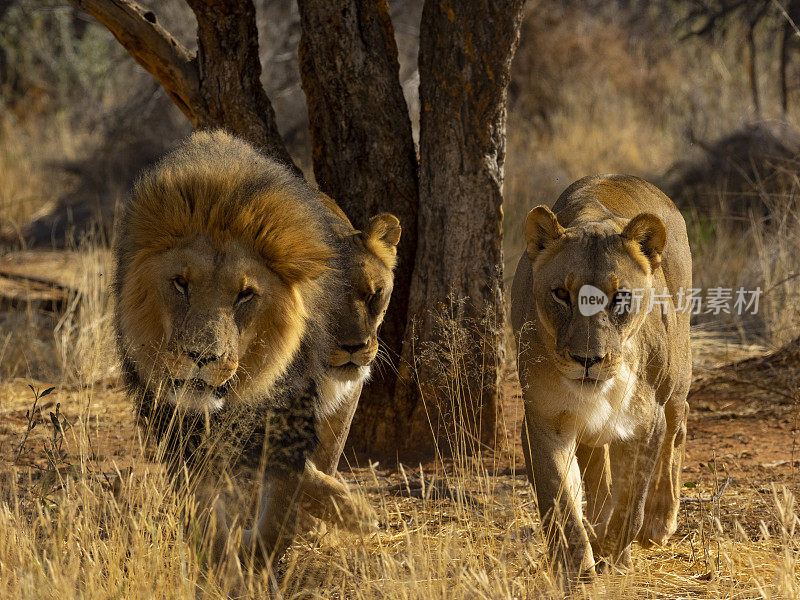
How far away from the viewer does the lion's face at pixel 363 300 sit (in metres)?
3.69

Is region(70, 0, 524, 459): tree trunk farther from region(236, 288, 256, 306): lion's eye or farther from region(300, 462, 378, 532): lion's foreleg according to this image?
region(236, 288, 256, 306): lion's eye

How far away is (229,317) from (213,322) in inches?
3.5

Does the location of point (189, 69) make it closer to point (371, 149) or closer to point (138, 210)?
point (371, 149)

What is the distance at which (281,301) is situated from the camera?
3207mm

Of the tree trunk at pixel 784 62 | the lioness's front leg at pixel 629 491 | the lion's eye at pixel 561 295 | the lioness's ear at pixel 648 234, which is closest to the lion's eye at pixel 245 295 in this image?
the lion's eye at pixel 561 295

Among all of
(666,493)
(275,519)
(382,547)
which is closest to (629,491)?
(666,493)

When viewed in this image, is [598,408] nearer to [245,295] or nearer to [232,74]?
[245,295]

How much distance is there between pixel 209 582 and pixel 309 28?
273cm

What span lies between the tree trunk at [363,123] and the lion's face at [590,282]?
4.72 feet

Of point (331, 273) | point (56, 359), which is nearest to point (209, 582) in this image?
point (331, 273)

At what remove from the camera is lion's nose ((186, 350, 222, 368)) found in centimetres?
281

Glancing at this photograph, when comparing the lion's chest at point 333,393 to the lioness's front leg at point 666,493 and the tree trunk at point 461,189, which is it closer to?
the tree trunk at point 461,189

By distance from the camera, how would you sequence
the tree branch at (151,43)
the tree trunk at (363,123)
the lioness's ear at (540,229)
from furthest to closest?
the tree branch at (151,43)
the tree trunk at (363,123)
the lioness's ear at (540,229)

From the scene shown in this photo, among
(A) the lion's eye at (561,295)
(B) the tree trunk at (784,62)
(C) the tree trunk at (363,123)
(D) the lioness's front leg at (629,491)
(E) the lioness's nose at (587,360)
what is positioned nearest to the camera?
(E) the lioness's nose at (587,360)
